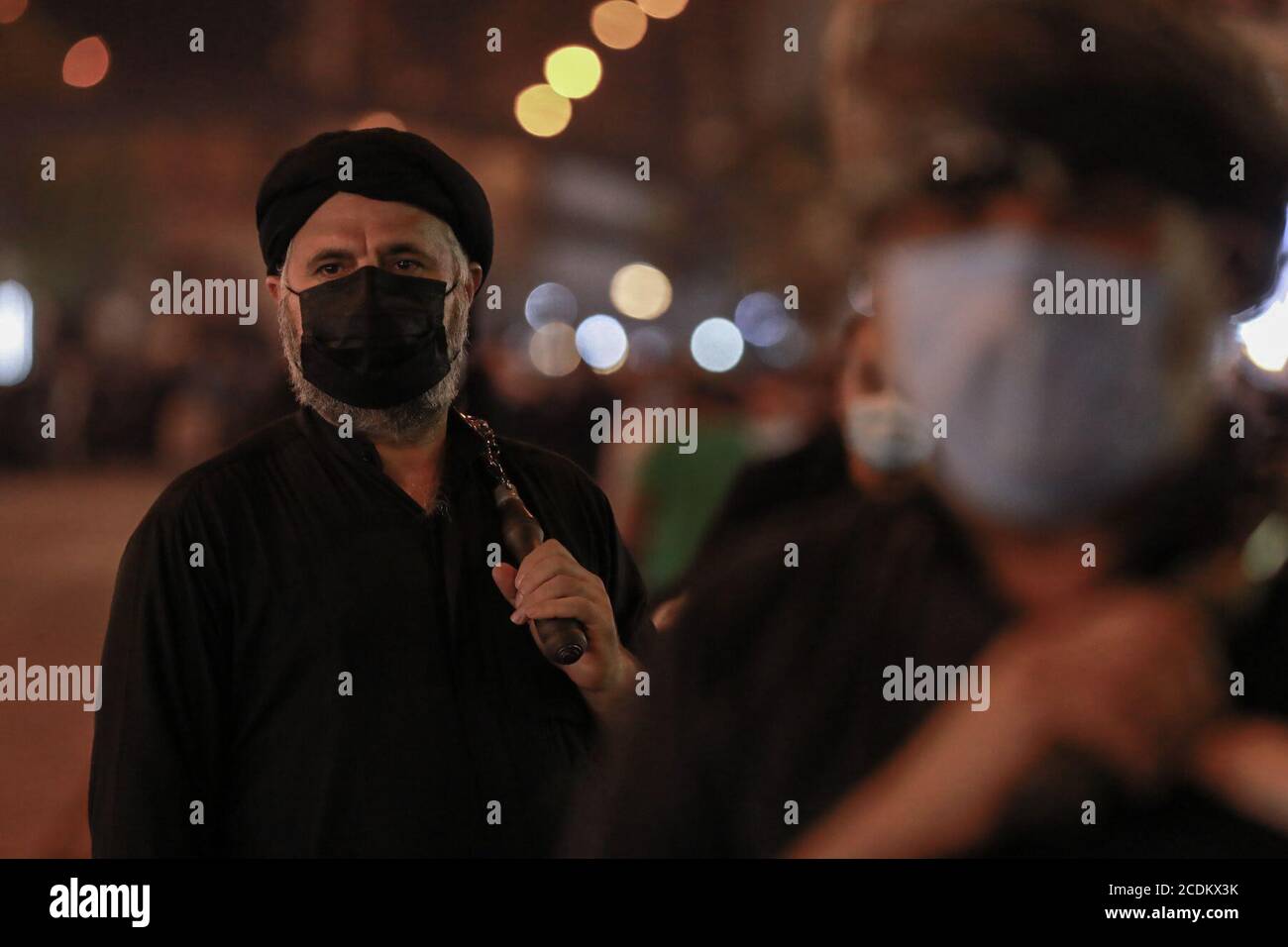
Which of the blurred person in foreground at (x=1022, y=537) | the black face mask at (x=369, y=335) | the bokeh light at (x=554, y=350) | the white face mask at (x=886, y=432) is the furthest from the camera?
the bokeh light at (x=554, y=350)

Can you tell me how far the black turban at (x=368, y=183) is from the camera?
209cm

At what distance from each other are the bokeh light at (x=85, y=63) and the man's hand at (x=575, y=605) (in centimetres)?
140

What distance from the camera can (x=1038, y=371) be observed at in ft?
7.22

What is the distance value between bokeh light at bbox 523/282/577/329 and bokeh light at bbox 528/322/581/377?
15 millimetres

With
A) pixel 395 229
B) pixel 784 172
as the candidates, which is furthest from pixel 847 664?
pixel 395 229

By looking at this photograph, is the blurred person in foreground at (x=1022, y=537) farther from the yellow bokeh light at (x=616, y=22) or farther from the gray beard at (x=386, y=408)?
the gray beard at (x=386, y=408)

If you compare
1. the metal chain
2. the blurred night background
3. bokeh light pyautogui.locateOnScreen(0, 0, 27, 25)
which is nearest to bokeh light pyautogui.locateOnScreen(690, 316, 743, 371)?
the blurred night background

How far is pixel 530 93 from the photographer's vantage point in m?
2.41

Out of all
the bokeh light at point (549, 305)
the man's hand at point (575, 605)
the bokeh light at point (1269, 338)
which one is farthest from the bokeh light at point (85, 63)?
the bokeh light at point (1269, 338)

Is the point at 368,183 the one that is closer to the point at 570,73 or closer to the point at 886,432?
the point at 570,73

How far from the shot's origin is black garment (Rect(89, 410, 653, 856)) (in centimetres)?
195

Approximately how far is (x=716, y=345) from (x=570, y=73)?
0.67m

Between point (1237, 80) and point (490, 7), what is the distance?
152 cm

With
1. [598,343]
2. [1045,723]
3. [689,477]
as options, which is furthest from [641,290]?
[1045,723]
